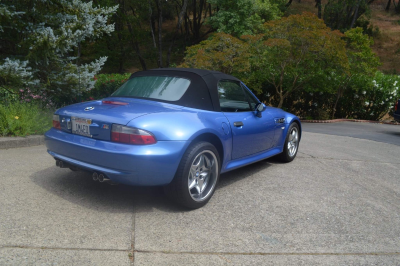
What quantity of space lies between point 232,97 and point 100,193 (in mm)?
2145

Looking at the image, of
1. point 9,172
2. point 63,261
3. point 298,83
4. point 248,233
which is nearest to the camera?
point 63,261

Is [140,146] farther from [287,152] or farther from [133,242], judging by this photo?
[287,152]

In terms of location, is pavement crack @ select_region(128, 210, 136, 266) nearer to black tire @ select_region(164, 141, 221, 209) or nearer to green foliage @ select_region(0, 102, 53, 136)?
black tire @ select_region(164, 141, 221, 209)

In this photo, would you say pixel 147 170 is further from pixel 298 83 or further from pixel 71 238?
pixel 298 83

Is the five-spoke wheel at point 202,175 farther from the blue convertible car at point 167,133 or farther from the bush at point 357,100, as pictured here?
the bush at point 357,100

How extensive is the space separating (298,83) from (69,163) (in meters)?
13.1

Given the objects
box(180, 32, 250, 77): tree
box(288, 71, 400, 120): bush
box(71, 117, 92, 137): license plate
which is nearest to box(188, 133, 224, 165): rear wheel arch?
box(71, 117, 92, 137): license plate

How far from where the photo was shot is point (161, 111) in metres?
3.80

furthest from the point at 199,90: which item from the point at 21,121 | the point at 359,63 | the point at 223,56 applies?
the point at 359,63

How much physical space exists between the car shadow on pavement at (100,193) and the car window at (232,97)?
1.06m

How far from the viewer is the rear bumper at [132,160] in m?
3.39

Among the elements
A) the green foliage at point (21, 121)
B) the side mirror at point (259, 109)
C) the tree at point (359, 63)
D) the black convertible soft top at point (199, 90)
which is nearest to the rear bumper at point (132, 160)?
the black convertible soft top at point (199, 90)

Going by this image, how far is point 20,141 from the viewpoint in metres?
6.68

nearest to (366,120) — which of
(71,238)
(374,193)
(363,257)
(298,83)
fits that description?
(298,83)
